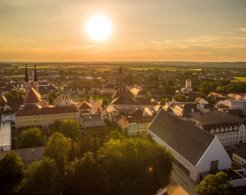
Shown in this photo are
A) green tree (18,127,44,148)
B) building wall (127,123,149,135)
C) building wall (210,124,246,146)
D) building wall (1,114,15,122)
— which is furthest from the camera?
building wall (1,114,15,122)

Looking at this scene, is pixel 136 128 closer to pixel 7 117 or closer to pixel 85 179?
pixel 85 179

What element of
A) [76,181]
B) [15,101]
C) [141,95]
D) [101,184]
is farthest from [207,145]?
A: [141,95]

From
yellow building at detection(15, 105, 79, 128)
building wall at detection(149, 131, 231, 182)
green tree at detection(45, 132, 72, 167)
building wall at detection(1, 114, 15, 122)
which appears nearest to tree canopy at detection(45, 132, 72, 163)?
green tree at detection(45, 132, 72, 167)

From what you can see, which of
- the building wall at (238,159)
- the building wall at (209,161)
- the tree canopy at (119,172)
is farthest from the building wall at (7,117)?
the building wall at (238,159)

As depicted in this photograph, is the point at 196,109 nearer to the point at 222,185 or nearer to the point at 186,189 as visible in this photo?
the point at 186,189

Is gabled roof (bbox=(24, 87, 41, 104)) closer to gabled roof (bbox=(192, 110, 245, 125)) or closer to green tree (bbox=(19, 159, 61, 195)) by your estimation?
gabled roof (bbox=(192, 110, 245, 125))

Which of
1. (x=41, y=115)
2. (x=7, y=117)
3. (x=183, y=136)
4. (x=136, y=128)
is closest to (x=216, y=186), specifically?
(x=183, y=136)

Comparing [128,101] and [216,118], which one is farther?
[128,101]
